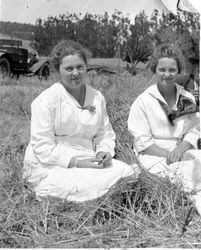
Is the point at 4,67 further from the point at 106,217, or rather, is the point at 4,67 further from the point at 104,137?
the point at 106,217

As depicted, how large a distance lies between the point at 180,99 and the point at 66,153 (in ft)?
2.82

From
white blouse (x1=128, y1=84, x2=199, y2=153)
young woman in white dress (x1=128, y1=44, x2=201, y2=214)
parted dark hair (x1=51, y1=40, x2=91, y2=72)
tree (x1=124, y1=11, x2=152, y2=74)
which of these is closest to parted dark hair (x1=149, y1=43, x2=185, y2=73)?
young woman in white dress (x1=128, y1=44, x2=201, y2=214)

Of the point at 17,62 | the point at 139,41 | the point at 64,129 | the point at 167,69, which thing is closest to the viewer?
the point at 64,129

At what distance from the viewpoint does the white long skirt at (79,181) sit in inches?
95.7

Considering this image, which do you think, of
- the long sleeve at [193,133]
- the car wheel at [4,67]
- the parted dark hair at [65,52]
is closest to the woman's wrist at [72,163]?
the parted dark hair at [65,52]

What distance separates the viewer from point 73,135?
2.69m

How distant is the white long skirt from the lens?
2432 millimetres

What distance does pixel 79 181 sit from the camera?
2.43 m

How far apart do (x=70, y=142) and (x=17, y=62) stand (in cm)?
330

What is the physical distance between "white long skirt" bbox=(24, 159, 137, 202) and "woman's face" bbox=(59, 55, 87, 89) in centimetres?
52

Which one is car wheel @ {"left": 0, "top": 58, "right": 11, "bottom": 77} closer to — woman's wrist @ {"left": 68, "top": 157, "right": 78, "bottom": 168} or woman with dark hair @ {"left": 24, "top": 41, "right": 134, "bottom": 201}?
woman with dark hair @ {"left": 24, "top": 41, "right": 134, "bottom": 201}

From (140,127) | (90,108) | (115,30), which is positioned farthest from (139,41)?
(90,108)

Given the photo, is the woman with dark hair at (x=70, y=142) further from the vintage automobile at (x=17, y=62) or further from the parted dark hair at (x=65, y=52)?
the vintage automobile at (x=17, y=62)

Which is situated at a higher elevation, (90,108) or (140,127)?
(90,108)
